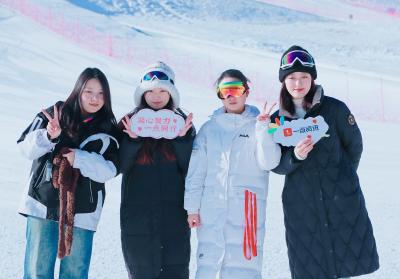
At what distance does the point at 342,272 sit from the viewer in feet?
9.61

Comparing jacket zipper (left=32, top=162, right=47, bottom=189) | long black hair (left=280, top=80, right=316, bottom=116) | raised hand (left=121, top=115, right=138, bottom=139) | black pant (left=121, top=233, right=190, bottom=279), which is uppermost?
long black hair (left=280, top=80, right=316, bottom=116)

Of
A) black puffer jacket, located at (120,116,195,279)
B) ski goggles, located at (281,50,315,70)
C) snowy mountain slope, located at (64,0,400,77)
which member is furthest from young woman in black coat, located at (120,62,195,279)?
snowy mountain slope, located at (64,0,400,77)

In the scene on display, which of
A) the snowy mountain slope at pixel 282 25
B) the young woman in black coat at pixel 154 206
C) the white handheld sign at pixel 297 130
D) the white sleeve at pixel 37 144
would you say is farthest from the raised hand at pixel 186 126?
the snowy mountain slope at pixel 282 25

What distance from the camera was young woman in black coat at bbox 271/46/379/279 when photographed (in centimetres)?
295

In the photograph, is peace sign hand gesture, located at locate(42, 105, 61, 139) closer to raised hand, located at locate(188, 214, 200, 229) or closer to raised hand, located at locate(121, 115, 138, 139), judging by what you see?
raised hand, located at locate(121, 115, 138, 139)

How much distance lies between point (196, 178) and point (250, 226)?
41 cm

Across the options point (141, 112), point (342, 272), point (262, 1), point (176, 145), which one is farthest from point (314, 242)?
point (262, 1)

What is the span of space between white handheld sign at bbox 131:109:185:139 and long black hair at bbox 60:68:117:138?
0.20m

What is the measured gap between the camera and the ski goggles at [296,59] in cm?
316

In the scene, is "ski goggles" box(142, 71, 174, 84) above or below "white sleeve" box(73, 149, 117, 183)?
above

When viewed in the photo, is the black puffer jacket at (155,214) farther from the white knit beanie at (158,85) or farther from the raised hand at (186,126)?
the white knit beanie at (158,85)

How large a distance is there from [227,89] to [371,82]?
44.4ft

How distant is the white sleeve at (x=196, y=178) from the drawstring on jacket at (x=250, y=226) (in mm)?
270

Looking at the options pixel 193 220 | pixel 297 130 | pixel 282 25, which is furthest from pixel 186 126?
pixel 282 25
